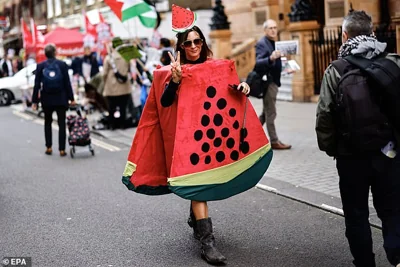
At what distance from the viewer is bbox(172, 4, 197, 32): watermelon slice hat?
209 inches

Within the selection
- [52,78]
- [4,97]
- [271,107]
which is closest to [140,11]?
[52,78]

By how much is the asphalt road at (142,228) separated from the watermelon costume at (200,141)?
0.58m

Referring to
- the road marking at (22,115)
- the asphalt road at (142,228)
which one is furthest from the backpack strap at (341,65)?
the road marking at (22,115)

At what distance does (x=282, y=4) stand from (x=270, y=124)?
13.8 metres

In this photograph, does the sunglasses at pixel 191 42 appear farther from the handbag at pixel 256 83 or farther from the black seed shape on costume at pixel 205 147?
the handbag at pixel 256 83

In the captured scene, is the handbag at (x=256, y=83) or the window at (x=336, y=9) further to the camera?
the window at (x=336, y=9)

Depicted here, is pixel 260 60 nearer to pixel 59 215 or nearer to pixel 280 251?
pixel 59 215

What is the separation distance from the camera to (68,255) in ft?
18.7

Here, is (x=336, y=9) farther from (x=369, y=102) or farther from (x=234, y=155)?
(x=369, y=102)

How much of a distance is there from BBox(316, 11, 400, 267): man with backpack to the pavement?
63.4 inches

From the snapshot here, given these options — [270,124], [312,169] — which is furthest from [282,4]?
[312,169]

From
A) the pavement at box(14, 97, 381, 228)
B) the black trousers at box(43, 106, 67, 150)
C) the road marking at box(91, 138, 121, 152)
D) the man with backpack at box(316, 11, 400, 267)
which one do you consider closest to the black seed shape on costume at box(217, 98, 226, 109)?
the man with backpack at box(316, 11, 400, 267)

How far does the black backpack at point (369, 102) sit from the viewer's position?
4.39m

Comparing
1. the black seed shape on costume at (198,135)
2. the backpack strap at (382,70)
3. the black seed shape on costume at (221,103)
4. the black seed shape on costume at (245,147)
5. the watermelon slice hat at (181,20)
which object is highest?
the watermelon slice hat at (181,20)
